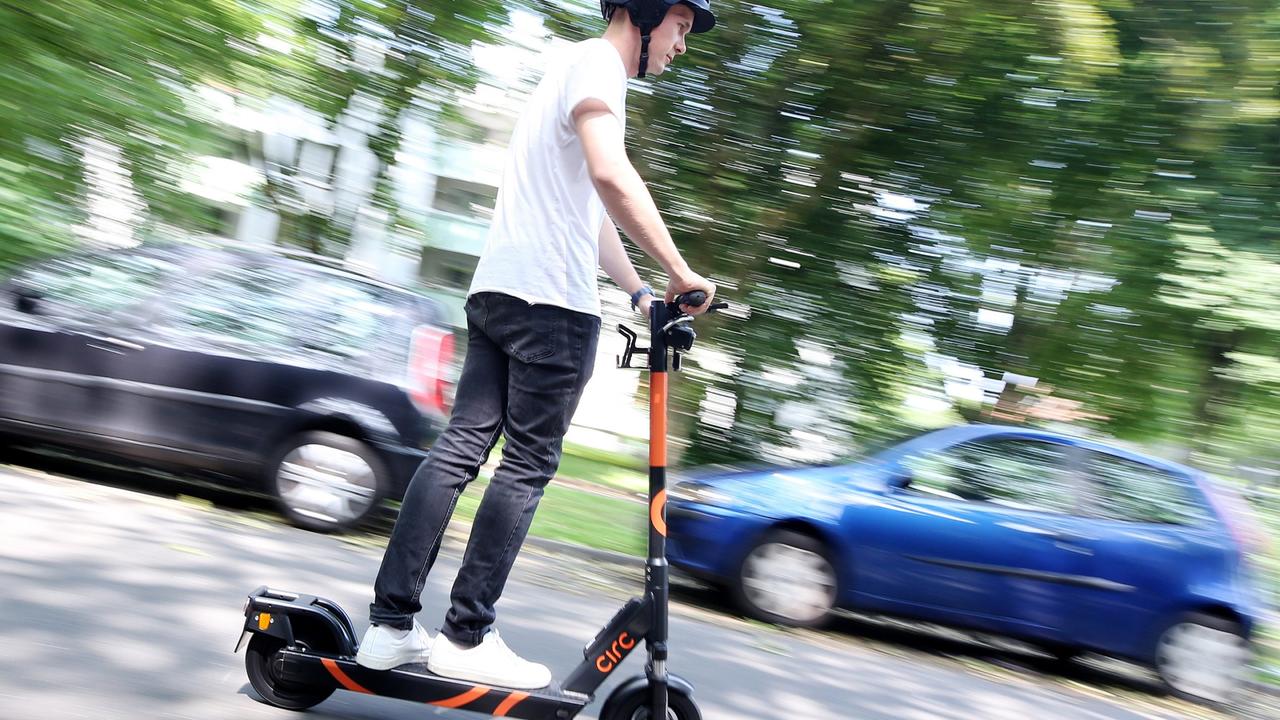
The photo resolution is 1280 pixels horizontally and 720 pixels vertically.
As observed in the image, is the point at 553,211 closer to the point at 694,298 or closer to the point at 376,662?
the point at 694,298

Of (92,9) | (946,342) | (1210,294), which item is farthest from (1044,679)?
(92,9)

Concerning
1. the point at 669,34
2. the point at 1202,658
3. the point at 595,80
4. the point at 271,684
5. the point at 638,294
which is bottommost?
the point at 1202,658

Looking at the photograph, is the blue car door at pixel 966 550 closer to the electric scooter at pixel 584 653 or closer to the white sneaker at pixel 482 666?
the electric scooter at pixel 584 653

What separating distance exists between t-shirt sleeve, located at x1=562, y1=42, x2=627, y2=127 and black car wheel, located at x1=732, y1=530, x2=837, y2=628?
170 inches

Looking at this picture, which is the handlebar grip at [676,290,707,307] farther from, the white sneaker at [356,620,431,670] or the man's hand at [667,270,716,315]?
the white sneaker at [356,620,431,670]

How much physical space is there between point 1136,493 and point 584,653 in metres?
4.94

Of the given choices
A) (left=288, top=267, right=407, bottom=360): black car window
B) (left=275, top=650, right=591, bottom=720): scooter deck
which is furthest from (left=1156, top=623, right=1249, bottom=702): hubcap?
(left=275, top=650, right=591, bottom=720): scooter deck

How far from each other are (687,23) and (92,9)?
4.87 feet

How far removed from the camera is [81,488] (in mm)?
6250

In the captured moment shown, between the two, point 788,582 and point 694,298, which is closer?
point 694,298

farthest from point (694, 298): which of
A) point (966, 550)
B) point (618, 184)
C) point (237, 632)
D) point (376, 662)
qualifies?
point (966, 550)

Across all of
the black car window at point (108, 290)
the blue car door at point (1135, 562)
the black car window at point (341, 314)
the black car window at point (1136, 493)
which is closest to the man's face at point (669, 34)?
the black car window at point (108, 290)

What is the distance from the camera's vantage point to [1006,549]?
654cm

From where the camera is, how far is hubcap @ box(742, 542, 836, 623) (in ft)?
21.7
